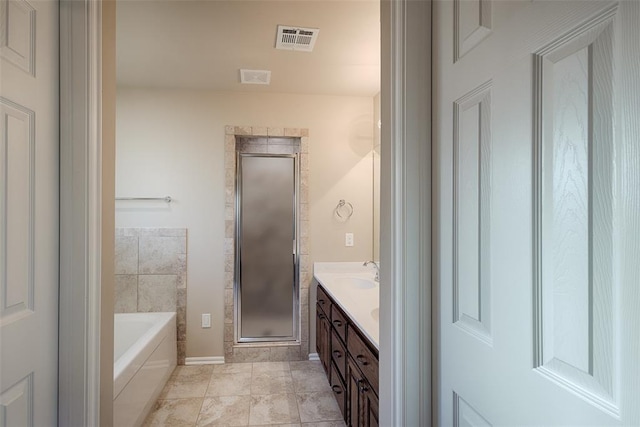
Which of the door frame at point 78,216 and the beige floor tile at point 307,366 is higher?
the door frame at point 78,216

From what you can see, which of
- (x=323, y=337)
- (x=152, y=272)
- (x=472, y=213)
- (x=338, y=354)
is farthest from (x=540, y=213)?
(x=152, y=272)

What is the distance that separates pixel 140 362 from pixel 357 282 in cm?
171

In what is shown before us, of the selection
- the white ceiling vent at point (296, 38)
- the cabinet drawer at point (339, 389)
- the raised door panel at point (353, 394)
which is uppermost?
the white ceiling vent at point (296, 38)

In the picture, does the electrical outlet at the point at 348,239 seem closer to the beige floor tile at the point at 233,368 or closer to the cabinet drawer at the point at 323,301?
the cabinet drawer at the point at 323,301

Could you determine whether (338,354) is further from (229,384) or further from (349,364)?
(229,384)

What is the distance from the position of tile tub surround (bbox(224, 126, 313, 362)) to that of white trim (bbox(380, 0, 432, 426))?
94.8 inches

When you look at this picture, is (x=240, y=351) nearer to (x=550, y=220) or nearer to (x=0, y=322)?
(x=0, y=322)

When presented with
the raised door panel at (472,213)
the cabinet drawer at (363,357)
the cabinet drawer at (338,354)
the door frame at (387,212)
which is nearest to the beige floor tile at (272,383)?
the cabinet drawer at (338,354)

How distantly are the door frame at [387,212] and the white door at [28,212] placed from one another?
1.3 inches

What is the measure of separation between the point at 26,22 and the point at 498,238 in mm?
1314

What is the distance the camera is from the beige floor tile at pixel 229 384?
2.82 m

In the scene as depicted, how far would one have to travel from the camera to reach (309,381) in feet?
9.87

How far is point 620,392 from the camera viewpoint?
51 centimetres

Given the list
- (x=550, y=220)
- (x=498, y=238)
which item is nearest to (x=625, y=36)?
(x=550, y=220)
